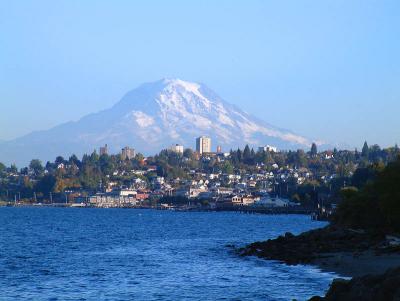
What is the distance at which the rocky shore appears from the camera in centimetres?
2241

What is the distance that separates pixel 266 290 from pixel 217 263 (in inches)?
512

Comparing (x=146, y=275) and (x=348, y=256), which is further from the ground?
(x=348, y=256)

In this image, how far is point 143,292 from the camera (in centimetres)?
3509

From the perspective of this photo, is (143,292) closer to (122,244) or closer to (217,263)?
(217,263)

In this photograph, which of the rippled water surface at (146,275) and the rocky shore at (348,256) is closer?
the rocky shore at (348,256)

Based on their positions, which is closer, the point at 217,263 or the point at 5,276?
the point at 5,276

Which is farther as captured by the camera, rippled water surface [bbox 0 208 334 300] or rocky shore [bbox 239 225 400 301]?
rippled water surface [bbox 0 208 334 300]

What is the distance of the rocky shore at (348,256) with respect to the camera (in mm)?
22406

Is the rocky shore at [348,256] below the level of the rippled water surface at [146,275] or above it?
above

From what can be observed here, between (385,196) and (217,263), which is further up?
(385,196)

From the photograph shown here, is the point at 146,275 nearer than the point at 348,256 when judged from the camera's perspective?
Yes

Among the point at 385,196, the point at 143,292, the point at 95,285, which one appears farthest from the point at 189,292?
the point at 385,196

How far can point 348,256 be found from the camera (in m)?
46.8

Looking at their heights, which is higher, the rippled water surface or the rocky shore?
the rocky shore
